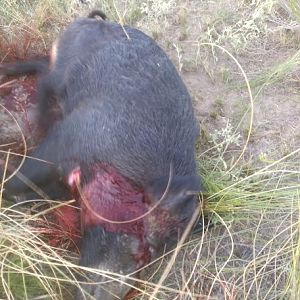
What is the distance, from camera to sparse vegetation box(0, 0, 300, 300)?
2900 millimetres

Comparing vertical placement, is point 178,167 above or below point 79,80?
below

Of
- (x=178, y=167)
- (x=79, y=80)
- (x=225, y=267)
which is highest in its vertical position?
Result: (x=79, y=80)

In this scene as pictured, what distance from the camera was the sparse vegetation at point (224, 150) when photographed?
2900 mm

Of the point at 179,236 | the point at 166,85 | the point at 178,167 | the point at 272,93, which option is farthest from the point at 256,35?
the point at 179,236

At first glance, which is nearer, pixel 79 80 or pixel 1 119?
pixel 79 80

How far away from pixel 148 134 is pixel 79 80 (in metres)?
0.52

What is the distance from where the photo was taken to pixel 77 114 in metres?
3.14

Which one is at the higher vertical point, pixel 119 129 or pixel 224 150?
pixel 119 129

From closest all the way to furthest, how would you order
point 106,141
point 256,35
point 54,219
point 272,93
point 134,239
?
point 134,239 → point 106,141 → point 54,219 → point 272,93 → point 256,35

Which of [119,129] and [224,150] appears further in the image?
[224,150]

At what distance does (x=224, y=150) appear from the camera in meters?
3.66

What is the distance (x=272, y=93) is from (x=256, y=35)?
1.61 ft

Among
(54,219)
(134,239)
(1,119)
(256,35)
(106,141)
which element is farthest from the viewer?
(256,35)

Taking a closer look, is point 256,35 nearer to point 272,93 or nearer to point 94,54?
point 272,93
